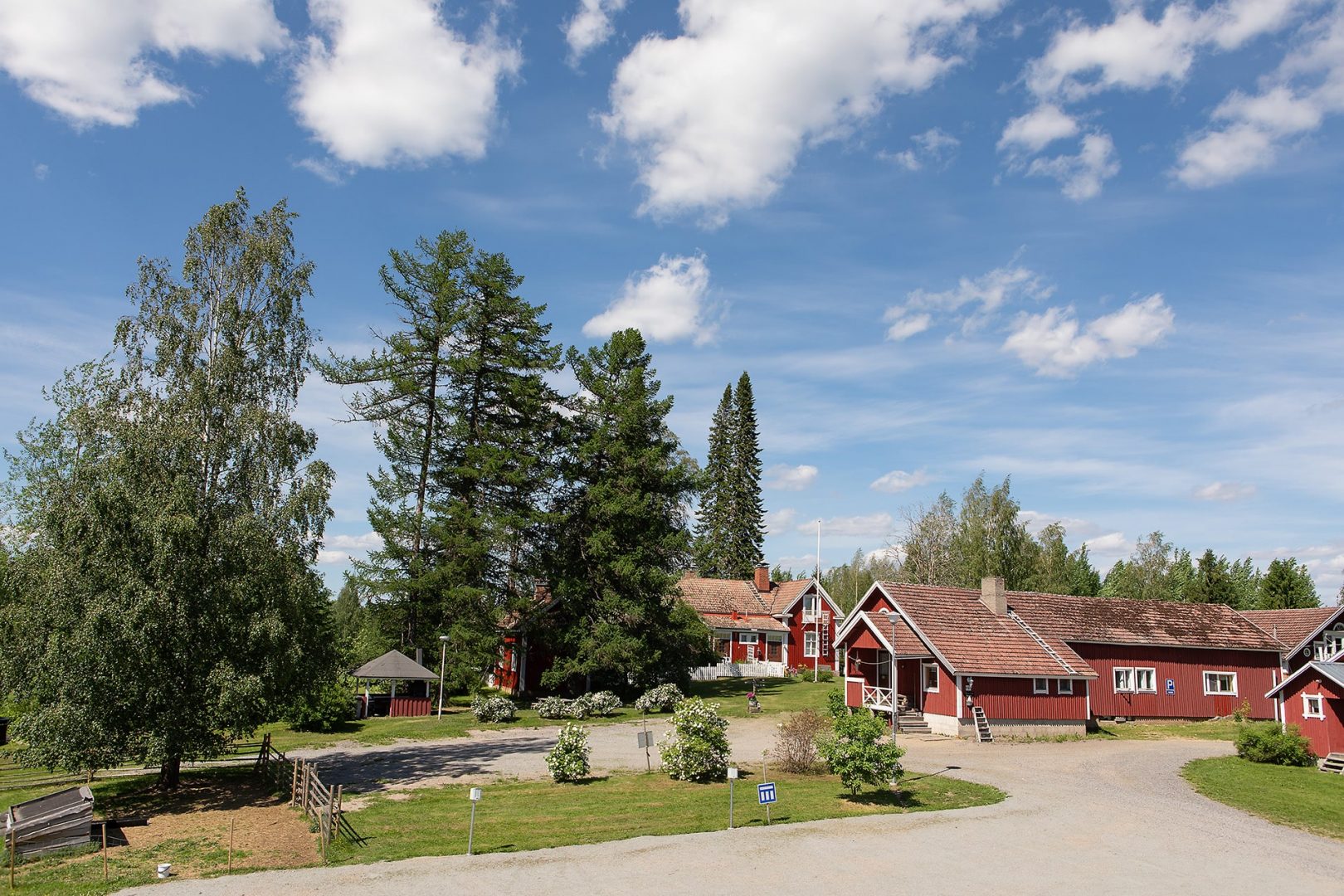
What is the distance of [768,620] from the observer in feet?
202

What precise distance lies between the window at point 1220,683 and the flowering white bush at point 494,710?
111 ft

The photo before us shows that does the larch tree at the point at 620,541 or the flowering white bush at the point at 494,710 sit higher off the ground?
the larch tree at the point at 620,541

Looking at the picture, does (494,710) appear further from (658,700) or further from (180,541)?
(180,541)

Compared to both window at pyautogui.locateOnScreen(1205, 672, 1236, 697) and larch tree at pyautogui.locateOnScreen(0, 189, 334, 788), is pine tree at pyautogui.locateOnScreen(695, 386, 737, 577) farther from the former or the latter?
larch tree at pyautogui.locateOnScreen(0, 189, 334, 788)

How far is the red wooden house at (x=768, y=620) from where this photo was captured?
59.8 metres

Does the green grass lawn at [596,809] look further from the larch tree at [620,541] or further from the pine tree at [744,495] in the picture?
the pine tree at [744,495]

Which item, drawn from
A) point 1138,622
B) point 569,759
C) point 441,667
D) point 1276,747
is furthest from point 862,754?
point 1138,622

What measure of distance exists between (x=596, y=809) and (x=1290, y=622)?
4137cm

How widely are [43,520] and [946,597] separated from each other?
33963 mm

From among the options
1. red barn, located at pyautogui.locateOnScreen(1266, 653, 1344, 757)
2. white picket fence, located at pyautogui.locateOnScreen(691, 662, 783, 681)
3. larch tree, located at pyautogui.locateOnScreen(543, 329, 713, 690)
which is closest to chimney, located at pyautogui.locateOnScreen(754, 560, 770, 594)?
white picket fence, located at pyautogui.locateOnScreen(691, 662, 783, 681)

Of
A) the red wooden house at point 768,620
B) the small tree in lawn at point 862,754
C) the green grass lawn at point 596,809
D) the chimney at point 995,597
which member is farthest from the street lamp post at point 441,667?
the chimney at point 995,597

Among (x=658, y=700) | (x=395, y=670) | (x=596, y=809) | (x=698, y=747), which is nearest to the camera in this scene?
(x=596, y=809)

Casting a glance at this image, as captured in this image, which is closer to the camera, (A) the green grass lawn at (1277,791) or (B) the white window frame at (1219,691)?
(A) the green grass lawn at (1277,791)

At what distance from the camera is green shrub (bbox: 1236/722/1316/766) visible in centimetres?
2920
